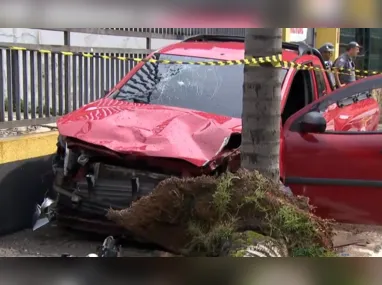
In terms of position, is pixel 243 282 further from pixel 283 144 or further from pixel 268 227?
pixel 283 144

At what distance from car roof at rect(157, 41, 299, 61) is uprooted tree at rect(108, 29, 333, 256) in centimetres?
177

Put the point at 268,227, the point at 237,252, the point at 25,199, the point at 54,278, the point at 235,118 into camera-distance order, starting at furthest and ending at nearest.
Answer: the point at 25,199 → the point at 235,118 → the point at 268,227 → the point at 237,252 → the point at 54,278

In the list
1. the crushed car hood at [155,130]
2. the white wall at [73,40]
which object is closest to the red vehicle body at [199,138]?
the crushed car hood at [155,130]

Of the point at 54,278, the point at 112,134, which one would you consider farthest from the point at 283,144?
the point at 54,278

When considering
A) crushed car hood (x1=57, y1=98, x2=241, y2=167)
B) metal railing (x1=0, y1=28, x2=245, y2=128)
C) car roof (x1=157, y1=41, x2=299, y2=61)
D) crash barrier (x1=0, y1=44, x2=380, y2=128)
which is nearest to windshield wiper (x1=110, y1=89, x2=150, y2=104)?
crushed car hood (x1=57, y1=98, x2=241, y2=167)

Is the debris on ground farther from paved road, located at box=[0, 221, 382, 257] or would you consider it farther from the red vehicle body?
paved road, located at box=[0, 221, 382, 257]

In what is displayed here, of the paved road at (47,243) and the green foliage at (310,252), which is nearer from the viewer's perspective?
the green foliage at (310,252)

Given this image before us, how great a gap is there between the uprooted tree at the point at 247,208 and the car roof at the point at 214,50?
1.77 metres

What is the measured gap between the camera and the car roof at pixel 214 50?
568cm

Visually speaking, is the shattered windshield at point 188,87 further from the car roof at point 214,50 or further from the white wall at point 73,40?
the white wall at point 73,40

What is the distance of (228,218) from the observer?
11.4 feet

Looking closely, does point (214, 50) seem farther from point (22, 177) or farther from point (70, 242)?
point (70, 242)

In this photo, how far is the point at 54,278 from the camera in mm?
2598

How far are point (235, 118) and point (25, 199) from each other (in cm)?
214
